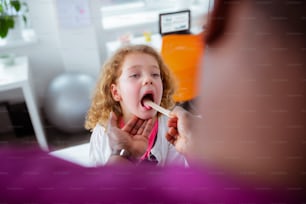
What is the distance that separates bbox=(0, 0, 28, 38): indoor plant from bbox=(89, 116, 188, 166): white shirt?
399mm

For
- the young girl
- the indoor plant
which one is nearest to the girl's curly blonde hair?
the young girl

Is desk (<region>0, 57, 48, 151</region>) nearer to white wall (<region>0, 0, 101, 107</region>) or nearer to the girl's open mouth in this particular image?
white wall (<region>0, 0, 101, 107</region>)

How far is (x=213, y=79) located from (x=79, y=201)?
0.61 feet

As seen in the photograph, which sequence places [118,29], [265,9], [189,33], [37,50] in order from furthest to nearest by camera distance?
[37,50] < [118,29] < [189,33] < [265,9]

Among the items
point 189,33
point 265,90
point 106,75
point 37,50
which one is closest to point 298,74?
point 265,90

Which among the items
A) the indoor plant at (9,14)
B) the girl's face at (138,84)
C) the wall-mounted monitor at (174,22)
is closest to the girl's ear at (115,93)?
the girl's face at (138,84)

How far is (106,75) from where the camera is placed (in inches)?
16.3

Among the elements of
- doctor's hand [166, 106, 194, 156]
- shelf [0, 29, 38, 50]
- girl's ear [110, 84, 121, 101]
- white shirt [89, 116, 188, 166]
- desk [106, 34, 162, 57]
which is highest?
desk [106, 34, 162, 57]

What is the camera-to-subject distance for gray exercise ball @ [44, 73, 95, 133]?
0.48 m

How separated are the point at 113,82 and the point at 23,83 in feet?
1.17

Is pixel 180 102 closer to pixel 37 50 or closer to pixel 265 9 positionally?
pixel 265 9

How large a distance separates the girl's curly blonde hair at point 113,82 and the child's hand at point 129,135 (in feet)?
0.05

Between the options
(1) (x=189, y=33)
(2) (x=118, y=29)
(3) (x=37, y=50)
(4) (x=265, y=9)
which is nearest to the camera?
(4) (x=265, y=9)

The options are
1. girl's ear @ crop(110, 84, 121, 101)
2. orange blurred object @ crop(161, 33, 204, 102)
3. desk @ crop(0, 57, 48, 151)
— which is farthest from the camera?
desk @ crop(0, 57, 48, 151)
